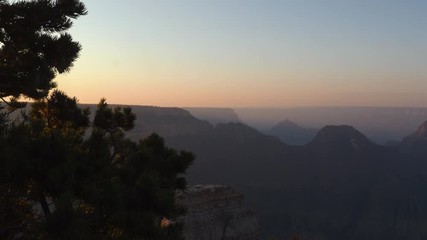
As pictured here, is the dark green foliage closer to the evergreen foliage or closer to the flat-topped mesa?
the evergreen foliage

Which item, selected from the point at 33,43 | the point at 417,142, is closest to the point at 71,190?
the point at 33,43

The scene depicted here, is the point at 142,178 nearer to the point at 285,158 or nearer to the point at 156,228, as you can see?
the point at 156,228

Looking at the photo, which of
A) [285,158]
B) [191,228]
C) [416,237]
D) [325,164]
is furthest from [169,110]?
[191,228]

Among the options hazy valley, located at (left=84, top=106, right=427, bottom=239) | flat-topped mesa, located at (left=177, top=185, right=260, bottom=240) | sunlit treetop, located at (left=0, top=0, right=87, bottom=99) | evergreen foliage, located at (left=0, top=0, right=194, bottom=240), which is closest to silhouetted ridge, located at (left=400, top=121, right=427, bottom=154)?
hazy valley, located at (left=84, top=106, right=427, bottom=239)

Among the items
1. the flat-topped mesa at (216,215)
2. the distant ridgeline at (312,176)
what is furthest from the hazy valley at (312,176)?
the flat-topped mesa at (216,215)

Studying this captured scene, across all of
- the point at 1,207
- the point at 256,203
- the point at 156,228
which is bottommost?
the point at 256,203

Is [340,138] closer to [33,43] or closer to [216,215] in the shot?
[216,215]

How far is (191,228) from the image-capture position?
29.0 m

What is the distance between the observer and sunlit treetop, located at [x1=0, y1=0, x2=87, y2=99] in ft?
33.3

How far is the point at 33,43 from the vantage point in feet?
34.1

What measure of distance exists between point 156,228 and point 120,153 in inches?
207

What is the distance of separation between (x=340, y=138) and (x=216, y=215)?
11877cm

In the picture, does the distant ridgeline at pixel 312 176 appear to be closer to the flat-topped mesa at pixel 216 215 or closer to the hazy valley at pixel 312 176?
the hazy valley at pixel 312 176

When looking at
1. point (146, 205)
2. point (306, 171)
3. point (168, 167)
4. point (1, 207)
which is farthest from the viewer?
point (306, 171)
